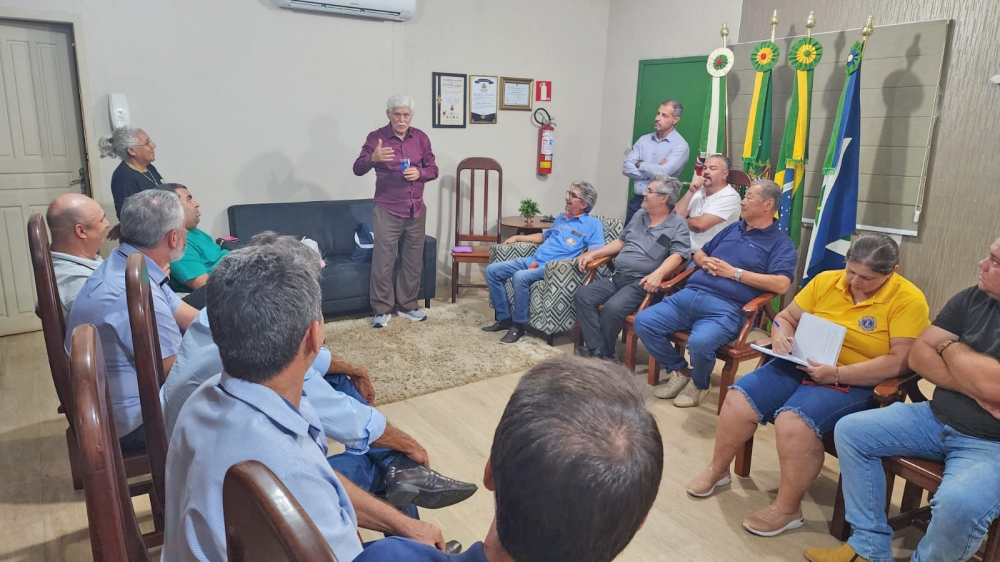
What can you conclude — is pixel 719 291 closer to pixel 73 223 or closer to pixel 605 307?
pixel 605 307

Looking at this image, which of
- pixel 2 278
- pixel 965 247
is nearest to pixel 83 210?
pixel 2 278

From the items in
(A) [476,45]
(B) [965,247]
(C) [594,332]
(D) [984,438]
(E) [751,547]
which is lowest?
(E) [751,547]

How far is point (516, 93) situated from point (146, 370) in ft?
16.1

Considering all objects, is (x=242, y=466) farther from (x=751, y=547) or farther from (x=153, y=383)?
(x=751, y=547)

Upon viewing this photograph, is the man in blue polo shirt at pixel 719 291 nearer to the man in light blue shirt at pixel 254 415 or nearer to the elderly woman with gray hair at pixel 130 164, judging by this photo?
the man in light blue shirt at pixel 254 415

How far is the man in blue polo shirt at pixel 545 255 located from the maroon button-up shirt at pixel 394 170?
2.50 feet

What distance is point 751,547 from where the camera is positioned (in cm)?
227

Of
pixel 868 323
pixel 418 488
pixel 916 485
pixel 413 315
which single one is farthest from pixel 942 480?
pixel 413 315

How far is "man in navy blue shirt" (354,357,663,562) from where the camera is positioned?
2.47 feet

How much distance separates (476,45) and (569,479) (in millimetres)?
5287

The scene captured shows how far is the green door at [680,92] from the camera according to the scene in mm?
5352

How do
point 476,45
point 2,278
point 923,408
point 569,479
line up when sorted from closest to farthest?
point 569,479 < point 923,408 < point 2,278 < point 476,45

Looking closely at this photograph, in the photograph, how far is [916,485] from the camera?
2160 mm

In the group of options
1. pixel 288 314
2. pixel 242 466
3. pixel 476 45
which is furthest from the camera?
pixel 476 45
